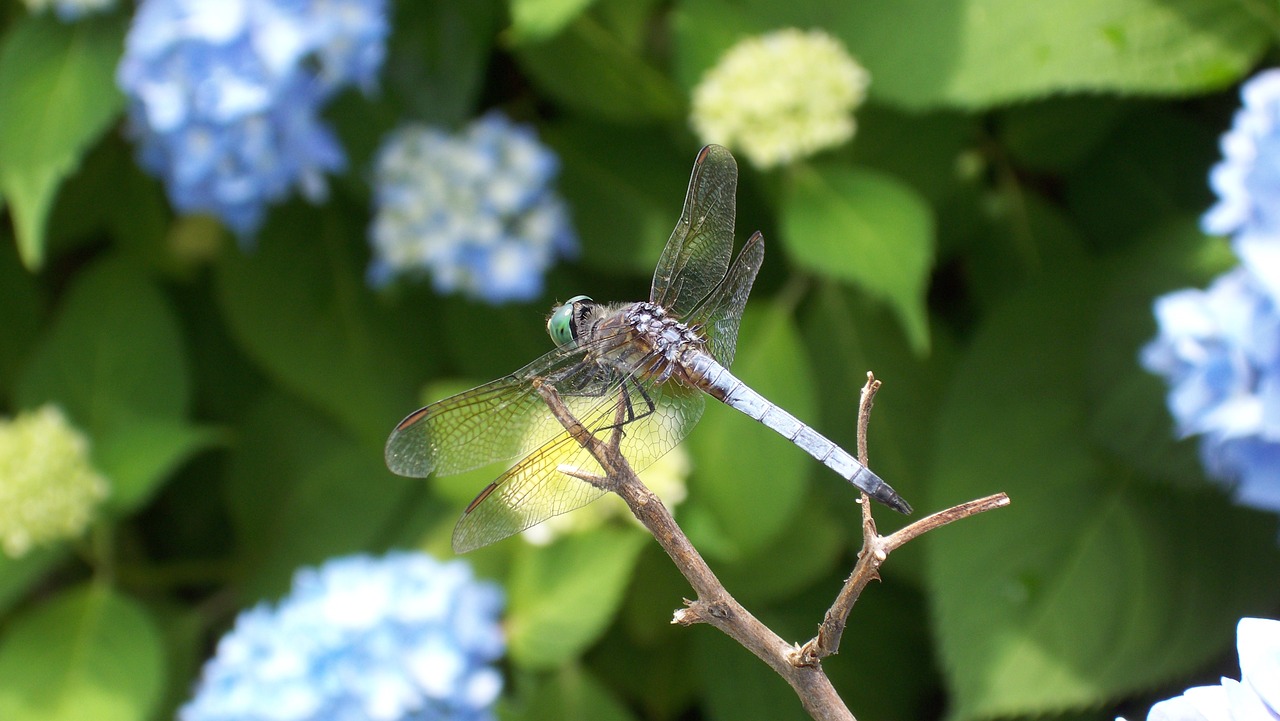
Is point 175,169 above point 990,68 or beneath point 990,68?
above

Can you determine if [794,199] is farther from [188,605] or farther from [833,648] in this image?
[188,605]

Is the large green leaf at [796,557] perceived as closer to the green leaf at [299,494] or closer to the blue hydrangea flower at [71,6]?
the green leaf at [299,494]

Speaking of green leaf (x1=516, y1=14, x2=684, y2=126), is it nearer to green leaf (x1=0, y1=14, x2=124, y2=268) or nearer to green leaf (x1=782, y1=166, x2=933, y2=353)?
green leaf (x1=782, y1=166, x2=933, y2=353)

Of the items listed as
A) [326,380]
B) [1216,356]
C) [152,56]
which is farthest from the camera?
[326,380]

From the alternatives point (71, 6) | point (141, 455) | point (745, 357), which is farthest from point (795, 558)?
point (71, 6)

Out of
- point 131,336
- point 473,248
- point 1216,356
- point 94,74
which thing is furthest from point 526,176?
point 1216,356

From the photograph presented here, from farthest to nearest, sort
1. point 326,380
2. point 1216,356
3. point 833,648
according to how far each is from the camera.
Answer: point 326,380
point 1216,356
point 833,648

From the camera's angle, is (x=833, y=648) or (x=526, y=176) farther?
(x=526, y=176)
